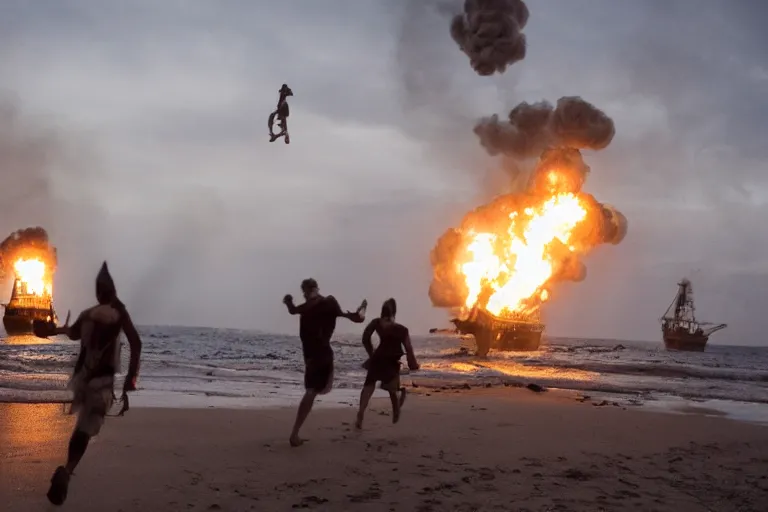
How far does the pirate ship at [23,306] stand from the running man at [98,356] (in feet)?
270

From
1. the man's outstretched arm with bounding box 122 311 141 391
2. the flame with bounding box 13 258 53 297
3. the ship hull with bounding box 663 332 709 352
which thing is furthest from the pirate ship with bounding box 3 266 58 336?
the ship hull with bounding box 663 332 709 352

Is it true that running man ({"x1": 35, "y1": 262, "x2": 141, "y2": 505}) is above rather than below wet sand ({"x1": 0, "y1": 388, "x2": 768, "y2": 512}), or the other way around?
above

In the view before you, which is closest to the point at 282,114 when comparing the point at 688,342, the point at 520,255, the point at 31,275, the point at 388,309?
the point at 388,309

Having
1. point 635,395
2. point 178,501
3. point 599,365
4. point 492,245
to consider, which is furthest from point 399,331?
point 492,245

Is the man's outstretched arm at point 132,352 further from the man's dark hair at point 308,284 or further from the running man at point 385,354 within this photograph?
the running man at point 385,354

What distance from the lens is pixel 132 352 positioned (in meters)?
5.45

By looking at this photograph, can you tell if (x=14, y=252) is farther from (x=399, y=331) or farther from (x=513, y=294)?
(x=399, y=331)

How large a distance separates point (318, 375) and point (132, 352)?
9.22 ft

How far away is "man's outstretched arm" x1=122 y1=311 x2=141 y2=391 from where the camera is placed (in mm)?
5469

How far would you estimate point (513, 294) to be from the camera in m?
61.5

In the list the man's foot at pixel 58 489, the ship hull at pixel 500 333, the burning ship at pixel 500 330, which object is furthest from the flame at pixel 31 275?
the man's foot at pixel 58 489

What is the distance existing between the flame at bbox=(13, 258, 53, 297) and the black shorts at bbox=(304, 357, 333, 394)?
82.4 metres

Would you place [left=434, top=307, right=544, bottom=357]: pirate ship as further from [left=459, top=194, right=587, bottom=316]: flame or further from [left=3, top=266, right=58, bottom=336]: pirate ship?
[left=3, top=266, right=58, bottom=336]: pirate ship

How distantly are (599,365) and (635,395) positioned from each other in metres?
19.4
